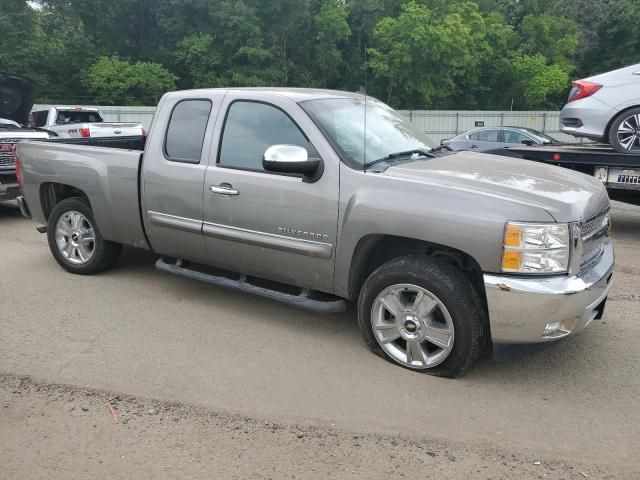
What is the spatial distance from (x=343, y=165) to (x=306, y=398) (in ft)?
5.19

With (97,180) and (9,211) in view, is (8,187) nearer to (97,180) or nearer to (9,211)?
(9,211)

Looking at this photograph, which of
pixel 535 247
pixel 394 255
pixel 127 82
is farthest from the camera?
pixel 127 82

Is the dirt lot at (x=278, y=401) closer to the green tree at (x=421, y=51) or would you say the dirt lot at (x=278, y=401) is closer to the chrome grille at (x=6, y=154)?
the chrome grille at (x=6, y=154)

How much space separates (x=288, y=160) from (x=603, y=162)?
219 inches

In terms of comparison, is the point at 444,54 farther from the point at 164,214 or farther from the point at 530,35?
the point at 164,214

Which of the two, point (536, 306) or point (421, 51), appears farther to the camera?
point (421, 51)

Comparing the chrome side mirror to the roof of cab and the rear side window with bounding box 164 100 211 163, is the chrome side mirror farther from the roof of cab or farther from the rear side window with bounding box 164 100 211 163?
the rear side window with bounding box 164 100 211 163

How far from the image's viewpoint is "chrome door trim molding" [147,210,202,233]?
481cm

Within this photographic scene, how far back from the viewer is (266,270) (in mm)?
4547

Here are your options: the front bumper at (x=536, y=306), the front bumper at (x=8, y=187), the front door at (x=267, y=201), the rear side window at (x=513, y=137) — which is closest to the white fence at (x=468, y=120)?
the rear side window at (x=513, y=137)

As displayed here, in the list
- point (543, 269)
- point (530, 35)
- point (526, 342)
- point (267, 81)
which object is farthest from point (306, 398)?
point (530, 35)

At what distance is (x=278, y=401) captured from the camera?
354 cm

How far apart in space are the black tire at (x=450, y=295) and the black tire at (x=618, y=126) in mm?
5269

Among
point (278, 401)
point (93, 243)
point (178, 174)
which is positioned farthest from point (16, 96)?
point (278, 401)
